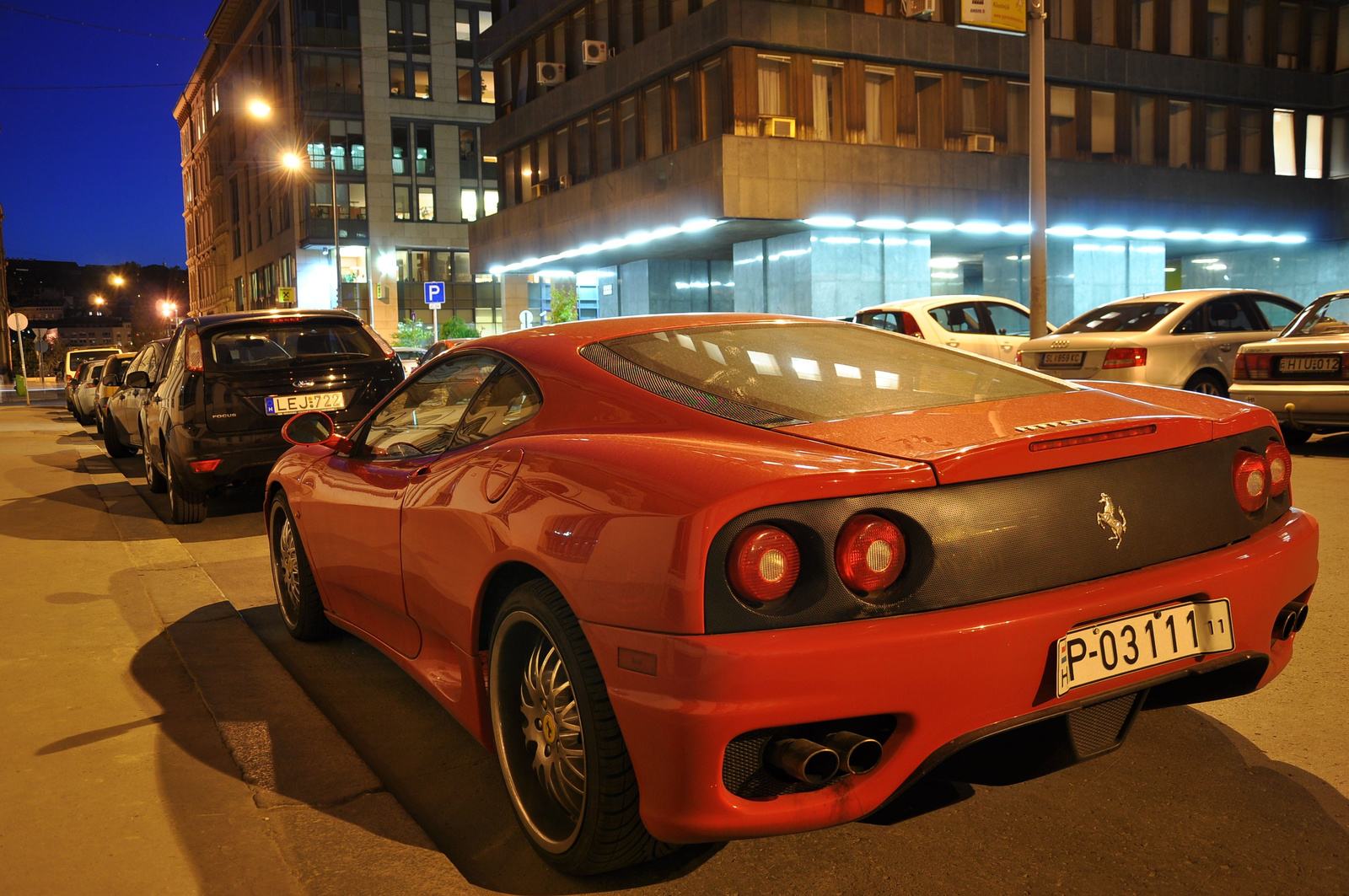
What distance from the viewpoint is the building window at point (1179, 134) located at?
32.4 m

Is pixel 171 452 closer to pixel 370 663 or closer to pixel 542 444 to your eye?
pixel 370 663

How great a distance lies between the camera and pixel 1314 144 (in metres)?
35.3

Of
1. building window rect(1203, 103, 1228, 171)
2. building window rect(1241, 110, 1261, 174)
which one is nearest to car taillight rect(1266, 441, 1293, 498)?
building window rect(1203, 103, 1228, 171)

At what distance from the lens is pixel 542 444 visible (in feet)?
8.96

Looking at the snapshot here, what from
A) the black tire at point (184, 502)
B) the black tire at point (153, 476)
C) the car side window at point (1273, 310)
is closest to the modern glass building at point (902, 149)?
the car side window at point (1273, 310)

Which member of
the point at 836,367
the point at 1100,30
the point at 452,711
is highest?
the point at 1100,30

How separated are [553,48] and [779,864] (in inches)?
1386

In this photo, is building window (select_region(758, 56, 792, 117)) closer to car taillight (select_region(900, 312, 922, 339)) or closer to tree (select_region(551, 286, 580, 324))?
tree (select_region(551, 286, 580, 324))

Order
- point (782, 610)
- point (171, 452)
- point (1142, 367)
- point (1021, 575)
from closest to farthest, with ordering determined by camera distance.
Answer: point (782, 610) < point (1021, 575) < point (171, 452) < point (1142, 367)

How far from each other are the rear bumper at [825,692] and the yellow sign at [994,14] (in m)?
13.3

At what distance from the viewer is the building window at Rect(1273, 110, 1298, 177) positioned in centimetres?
3456

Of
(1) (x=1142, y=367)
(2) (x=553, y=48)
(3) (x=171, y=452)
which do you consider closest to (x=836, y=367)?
(3) (x=171, y=452)

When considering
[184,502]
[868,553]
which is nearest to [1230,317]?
[184,502]

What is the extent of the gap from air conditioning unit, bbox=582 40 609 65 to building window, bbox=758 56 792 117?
6.69 metres
